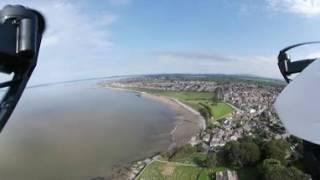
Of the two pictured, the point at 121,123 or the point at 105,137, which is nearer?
the point at 105,137

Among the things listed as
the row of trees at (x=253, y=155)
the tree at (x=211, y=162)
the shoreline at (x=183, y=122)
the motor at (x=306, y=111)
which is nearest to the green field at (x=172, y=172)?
the tree at (x=211, y=162)

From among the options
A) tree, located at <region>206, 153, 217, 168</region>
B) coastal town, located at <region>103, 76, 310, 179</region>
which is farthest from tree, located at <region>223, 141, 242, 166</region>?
coastal town, located at <region>103, 76, 310, 179</region>

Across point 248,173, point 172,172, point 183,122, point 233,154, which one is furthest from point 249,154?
point 183,122

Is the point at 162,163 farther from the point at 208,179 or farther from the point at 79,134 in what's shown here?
the point at 79,134

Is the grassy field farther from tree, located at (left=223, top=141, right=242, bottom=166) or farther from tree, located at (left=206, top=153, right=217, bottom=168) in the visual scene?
tree, located at (left=206, top=153, right=217, bottom=168)

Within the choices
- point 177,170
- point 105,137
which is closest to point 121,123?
point 105,137

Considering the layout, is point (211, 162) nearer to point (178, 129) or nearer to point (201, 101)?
point (178, 129)
